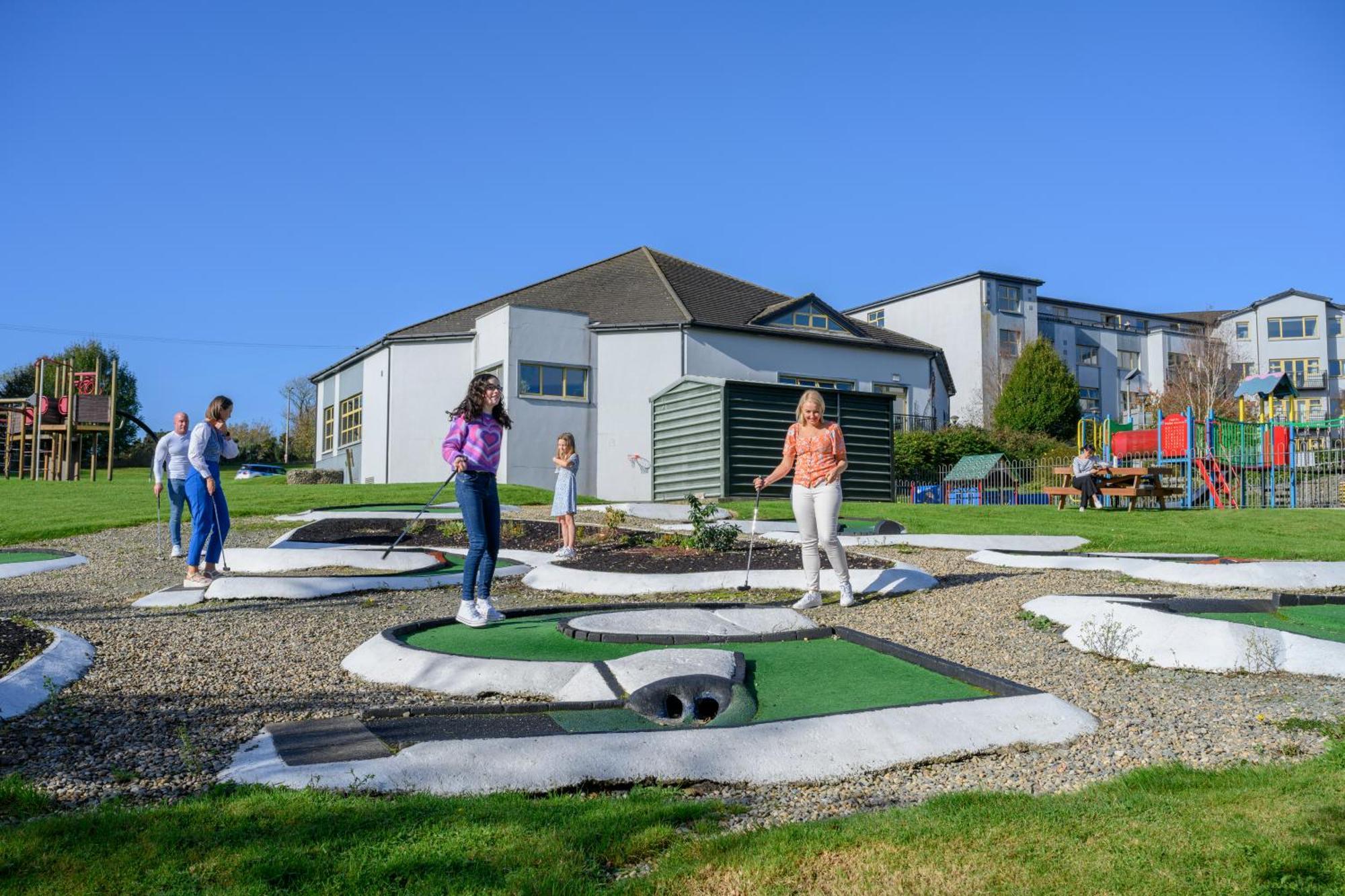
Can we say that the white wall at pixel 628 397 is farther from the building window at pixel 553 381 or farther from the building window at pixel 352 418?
the building window at pixel 352 418

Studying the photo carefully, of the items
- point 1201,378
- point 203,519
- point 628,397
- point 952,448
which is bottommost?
point 203,519

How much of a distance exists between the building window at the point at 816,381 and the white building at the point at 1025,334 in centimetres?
2352

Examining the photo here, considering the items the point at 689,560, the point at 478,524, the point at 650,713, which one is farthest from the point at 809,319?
the point at 650,713

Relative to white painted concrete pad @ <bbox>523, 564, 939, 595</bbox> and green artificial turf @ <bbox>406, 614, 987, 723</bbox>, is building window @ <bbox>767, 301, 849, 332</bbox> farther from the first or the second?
green artificial turf @ <bbox>406, 614, 987, 723</bbox>

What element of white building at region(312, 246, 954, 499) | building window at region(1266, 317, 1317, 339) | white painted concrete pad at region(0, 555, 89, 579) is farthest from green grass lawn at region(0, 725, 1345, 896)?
building window at region(1266, 317, 1317, 339)

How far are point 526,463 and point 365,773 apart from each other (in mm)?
22693

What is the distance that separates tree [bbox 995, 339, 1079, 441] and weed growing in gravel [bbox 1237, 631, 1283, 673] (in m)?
43.0

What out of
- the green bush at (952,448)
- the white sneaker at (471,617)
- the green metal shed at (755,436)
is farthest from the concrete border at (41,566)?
the green bush at (952,448)

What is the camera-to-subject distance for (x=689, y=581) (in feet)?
33.2

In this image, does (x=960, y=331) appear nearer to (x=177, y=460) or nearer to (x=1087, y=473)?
(x=1087, y=473)

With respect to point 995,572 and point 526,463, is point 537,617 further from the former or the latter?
point 526,463

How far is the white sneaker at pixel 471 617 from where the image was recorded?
293 inches

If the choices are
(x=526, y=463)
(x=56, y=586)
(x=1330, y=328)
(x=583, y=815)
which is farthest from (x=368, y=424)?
(x=1330, y=328)

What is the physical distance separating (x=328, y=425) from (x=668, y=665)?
33.8 meters
